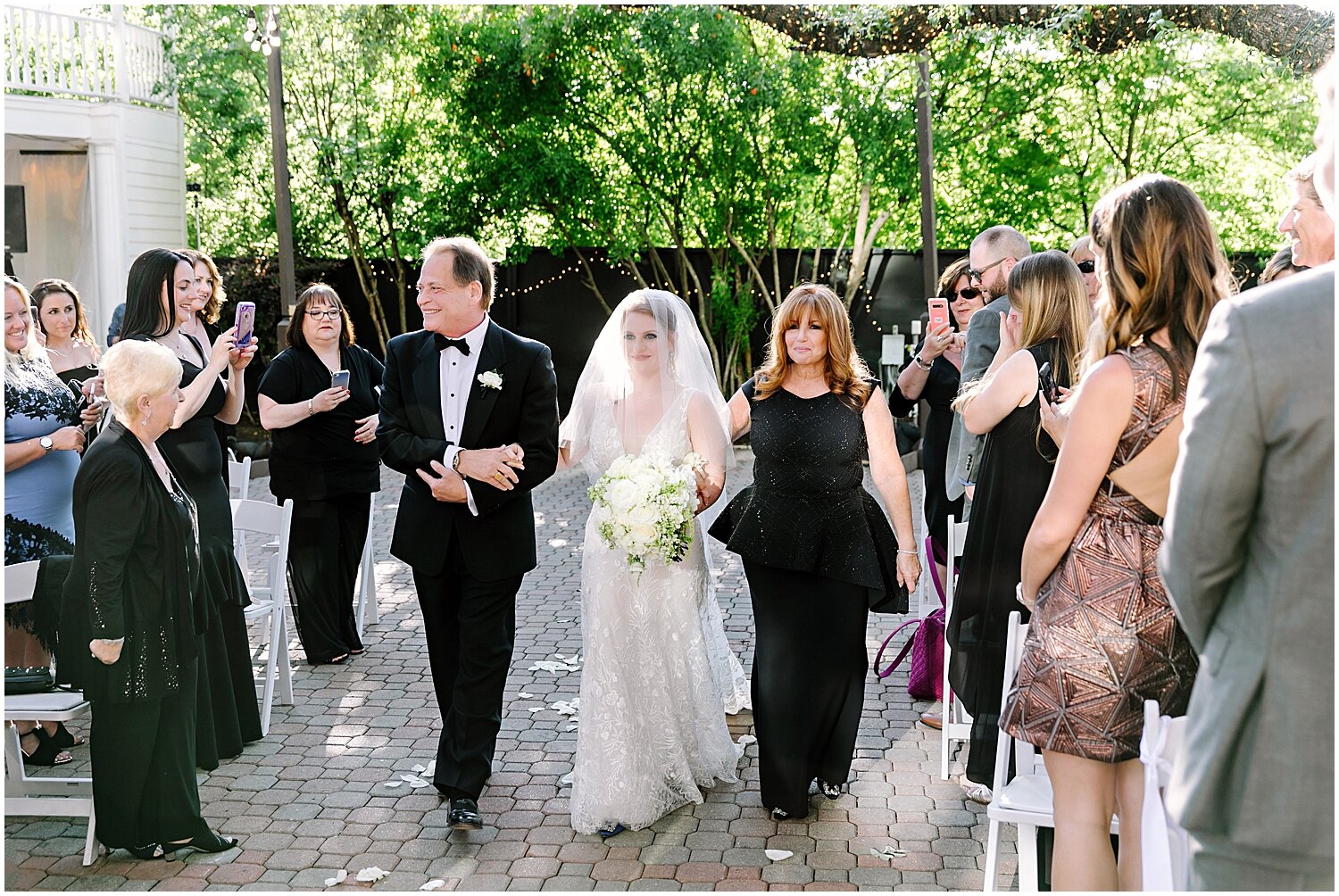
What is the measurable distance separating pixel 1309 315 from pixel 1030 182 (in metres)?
15.9

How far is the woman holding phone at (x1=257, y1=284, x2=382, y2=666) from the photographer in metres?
7.10

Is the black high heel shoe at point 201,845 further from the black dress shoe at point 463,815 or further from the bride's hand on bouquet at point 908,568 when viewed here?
the bride's hand on bouquet at point 908,568

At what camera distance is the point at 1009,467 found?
183 inches

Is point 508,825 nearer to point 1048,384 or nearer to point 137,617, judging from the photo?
point 137,617

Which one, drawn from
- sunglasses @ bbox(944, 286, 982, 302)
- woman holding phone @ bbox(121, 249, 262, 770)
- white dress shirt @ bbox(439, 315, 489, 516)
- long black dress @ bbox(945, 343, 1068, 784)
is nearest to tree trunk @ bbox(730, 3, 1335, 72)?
sunglasses @ bbox(944, 286, 982, 302)

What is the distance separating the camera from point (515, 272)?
60.1ft

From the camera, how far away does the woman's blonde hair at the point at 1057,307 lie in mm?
4570

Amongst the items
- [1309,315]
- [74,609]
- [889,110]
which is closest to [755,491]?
[74,609]

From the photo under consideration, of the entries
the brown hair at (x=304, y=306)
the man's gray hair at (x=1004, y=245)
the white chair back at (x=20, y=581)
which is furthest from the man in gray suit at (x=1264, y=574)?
the brown hair at (x=304, y=306)

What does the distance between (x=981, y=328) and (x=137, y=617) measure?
366 cm

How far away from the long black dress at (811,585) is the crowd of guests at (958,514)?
13 mm

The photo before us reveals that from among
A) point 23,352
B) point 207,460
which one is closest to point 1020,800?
point 207,460

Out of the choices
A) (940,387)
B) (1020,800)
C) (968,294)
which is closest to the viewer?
(1020,800)

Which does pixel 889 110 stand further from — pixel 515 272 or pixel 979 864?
pixel 979 864
